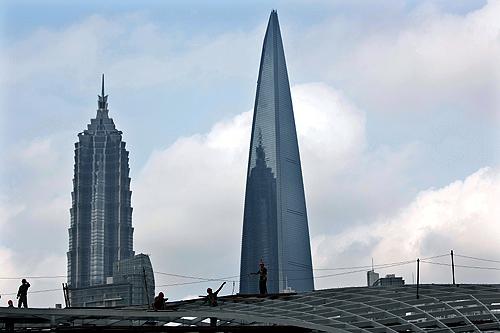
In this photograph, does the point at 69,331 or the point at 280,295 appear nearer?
the point at 69,331

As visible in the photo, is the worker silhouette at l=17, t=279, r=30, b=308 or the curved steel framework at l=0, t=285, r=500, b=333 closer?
the curved steel framework at l=0, t=285, r=500, b=333

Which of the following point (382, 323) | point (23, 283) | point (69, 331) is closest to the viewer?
point (69, 331)

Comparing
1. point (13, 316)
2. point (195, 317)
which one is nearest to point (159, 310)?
point (195, 317)

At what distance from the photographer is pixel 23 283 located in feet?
246

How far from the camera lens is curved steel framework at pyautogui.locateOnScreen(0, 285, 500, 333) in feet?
223

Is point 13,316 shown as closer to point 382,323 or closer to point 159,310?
point 159,310

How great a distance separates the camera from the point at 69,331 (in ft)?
212

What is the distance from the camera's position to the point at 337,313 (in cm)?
7169

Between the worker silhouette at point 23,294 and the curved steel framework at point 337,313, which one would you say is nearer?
the curved steel framework at point 337,313

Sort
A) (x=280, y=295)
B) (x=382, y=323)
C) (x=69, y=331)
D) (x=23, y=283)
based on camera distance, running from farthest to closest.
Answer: (x=280, y=295)
(x=23, y=283)
(x=382, y=323)
(x=69, y=331)

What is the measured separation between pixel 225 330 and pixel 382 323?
9544 mm

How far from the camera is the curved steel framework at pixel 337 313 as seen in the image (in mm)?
68062

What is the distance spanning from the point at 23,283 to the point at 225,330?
15.6 metres

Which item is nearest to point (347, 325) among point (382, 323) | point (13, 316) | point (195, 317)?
point (382, 323)
